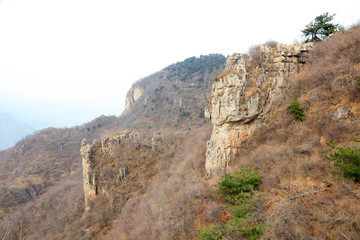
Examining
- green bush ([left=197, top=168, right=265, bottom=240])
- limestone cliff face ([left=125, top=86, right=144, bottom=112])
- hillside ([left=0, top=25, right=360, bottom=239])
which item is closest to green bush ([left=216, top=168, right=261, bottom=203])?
green bush ([left=197, top=168, right=265, bottom=240])

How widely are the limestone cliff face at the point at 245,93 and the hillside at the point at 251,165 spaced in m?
0.07

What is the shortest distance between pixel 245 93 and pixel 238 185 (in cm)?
713

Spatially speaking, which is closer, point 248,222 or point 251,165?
point 248,222

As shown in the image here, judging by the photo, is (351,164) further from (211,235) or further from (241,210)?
(211,235)

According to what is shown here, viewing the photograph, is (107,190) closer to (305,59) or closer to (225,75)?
(225,75)

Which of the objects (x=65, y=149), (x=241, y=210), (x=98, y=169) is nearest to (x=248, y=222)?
(x=241, y=210)

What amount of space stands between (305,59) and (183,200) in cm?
1463

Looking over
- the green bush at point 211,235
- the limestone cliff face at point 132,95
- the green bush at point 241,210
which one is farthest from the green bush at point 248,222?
the limestone cliff face at point 132,95

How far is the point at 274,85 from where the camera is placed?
1281 centimetres

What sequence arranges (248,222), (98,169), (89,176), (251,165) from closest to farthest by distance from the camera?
1. (248,222)
2. (251,165)
3. (89,176)
4. (98,169)

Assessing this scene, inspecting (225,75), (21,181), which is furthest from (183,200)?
(21,181)

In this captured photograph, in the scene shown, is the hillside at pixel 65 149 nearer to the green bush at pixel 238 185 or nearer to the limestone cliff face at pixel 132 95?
the limestone cliff face at pixel 132 95

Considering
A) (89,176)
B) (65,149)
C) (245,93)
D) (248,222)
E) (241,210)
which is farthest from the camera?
(65,149)

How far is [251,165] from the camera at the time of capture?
32.9 ft
